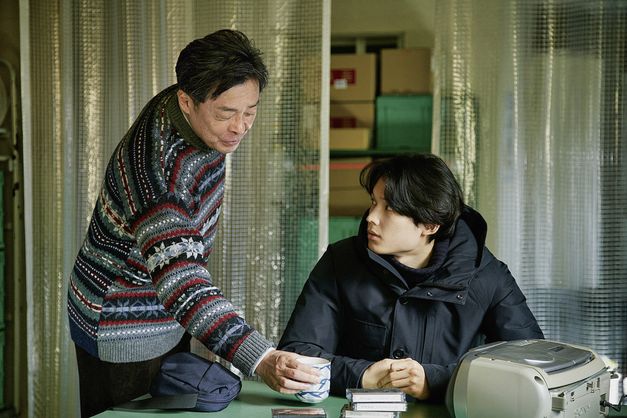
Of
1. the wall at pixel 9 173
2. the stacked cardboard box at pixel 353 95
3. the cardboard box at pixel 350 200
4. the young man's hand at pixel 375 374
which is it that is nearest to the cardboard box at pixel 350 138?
the stacked cardboard box at pixel 353 95

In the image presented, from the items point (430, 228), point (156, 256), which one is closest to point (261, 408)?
point (156, 256)

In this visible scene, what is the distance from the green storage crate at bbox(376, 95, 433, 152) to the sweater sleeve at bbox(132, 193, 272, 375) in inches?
110

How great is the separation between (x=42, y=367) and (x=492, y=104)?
193cm

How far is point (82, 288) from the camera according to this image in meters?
1.92

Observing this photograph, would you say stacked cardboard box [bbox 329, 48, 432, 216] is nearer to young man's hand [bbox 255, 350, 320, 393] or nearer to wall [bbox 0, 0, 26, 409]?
wall [bbox 0, 0, 26, 409]

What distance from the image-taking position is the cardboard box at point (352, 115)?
4496 millimetres

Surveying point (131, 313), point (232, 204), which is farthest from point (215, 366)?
point (232, 204)

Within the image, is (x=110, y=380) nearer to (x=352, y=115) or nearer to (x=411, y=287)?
(x=411, y=287)

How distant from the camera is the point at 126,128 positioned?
2969 mm

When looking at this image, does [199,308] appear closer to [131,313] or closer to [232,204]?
[131,313]

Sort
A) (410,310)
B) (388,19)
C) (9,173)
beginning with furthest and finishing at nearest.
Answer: (388,19) → (9,173) → (410,310)

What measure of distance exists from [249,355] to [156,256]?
0.93 feet

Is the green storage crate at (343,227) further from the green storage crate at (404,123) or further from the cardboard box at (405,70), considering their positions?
the cardboard box at (405,70)

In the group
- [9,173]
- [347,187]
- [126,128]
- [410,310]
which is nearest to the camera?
[410,310]
